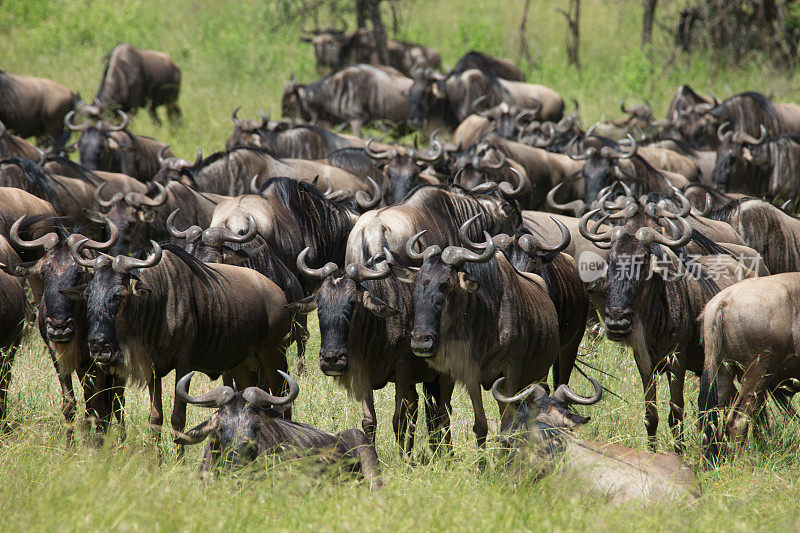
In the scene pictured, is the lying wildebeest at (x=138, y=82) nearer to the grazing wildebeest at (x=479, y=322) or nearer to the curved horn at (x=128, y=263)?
the curved horn at (x=128, y=263)

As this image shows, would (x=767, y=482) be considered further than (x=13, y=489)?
Yes

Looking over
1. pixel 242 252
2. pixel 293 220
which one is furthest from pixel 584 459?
pixel 293 220

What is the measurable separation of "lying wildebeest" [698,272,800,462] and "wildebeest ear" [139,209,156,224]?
568cm

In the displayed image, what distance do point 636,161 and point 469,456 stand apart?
7.83m

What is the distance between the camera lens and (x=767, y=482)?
5172mm

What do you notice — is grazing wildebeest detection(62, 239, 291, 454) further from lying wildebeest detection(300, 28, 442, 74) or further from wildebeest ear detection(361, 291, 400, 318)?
lying wildebeest detection(300, 28, 442, 74)

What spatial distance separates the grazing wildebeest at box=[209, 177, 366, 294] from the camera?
8352mm

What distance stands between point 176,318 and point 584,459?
2717 millimetres

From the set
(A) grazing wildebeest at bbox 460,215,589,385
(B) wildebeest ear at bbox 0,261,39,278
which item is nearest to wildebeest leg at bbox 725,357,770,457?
(A) grazing wildebeest at bbox 460,215,589,385

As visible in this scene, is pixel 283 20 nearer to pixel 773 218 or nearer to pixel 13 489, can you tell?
pixel 773 218

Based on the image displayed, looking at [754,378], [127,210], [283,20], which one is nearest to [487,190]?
[127,210]

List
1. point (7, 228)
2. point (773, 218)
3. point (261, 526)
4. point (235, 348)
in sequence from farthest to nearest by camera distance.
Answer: point (773, 218) → point (7, 228) → point (235, 348) → point (261, 526)

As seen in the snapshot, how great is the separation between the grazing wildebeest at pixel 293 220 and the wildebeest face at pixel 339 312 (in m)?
2.39

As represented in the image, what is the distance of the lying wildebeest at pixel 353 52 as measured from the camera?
881 inches
